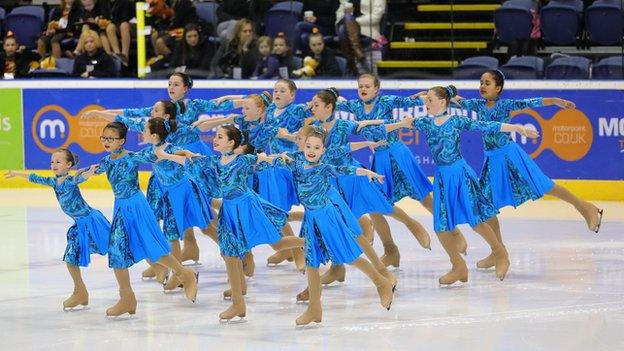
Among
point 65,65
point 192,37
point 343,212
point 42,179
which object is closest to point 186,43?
point 192,37

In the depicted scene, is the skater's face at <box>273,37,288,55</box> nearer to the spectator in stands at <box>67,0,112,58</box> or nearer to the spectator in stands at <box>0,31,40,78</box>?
the spectator in stands at <box>67,0,112,58</box>

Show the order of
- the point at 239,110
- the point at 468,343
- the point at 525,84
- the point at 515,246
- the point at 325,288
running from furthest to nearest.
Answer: the point at 239,110
the point at 525,84
the point at 515,246
the point at 325,288
the point at 468,343

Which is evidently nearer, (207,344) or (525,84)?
(207,344)

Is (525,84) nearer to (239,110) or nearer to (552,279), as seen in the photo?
(239,110)

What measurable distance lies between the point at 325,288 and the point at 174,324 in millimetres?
1371

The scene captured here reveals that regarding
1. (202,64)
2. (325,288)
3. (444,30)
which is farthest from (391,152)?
(202,64)

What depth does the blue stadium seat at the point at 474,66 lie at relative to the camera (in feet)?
41.1

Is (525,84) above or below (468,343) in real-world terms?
above

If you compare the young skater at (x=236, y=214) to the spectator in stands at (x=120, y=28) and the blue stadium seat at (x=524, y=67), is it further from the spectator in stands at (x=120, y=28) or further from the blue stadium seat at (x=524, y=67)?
the spectator in stands at (x=120, y=28)

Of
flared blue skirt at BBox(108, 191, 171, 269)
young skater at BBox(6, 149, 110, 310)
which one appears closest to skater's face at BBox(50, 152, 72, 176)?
young skater at BBox(6, 149, 110, 310)

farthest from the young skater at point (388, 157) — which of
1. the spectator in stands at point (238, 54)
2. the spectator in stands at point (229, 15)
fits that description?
the spectator in stands at point (229, 15)

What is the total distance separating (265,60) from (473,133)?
2216 mm

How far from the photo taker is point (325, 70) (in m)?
13.0

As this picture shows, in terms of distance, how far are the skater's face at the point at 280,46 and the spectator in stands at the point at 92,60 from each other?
187cm
